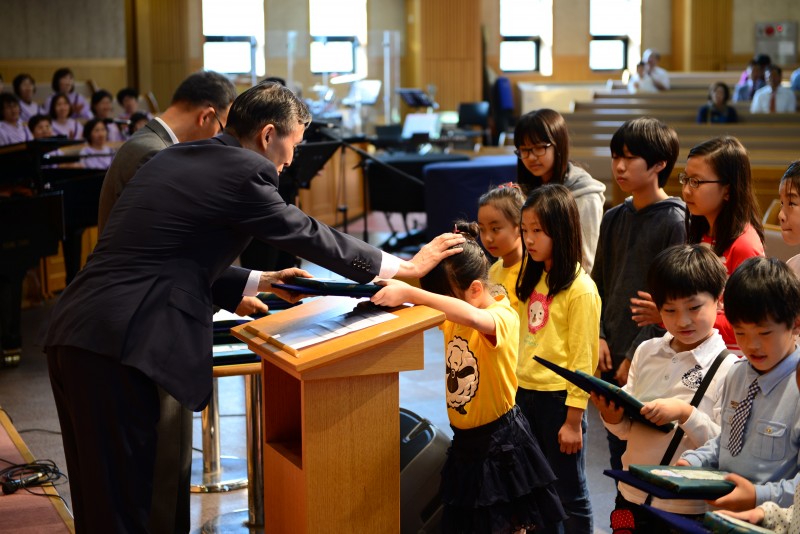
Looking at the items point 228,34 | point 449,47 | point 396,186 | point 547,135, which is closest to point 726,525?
point 547,135

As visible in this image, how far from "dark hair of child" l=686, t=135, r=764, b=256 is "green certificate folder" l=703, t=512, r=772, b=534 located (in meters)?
1.23

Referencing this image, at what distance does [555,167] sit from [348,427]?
150 centimetres

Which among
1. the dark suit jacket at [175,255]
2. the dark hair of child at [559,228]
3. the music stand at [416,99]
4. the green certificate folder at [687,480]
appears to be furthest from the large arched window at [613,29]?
the green certificate folder at [687,480]

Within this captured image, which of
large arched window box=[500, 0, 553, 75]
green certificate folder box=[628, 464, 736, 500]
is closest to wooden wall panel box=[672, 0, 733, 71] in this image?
large arched window box=[500, 0, 553, 75]

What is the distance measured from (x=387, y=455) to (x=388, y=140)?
9.42 meters

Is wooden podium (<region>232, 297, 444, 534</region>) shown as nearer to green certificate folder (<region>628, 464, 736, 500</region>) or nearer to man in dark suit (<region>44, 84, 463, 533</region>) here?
man in dark suit (<region>44, 84, 463, 533</region>)

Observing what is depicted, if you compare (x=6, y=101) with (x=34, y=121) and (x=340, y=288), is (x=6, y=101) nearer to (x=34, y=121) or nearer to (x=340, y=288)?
(x=34, y=121)

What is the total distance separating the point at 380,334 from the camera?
7.62 ft

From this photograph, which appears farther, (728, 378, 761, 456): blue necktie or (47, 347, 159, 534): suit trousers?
(47, 347, 159, 534): suit trousers

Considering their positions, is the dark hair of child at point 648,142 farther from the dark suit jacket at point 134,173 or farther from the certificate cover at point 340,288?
the dark suit jacket at point 134,173

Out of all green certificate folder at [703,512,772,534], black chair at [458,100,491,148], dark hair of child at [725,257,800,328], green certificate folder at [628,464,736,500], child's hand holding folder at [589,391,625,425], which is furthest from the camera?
black chair at [458,100,491,148]

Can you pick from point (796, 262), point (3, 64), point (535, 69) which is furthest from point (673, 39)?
point (796, 262)

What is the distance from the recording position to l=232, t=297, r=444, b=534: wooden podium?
92.0 inches

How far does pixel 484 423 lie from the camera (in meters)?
2.61
